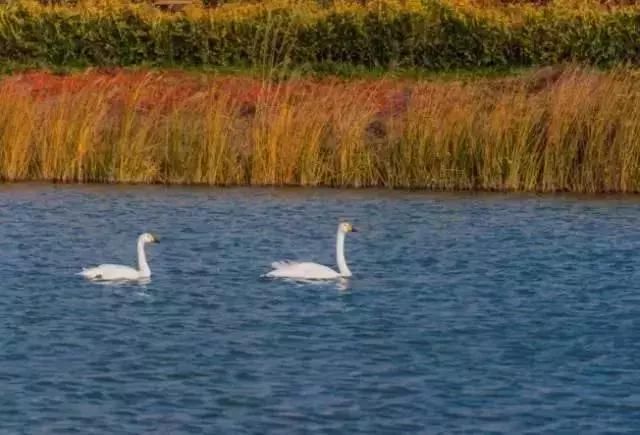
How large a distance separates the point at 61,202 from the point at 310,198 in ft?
11.0

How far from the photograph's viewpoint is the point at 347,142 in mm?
25656

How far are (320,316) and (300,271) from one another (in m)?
1.66

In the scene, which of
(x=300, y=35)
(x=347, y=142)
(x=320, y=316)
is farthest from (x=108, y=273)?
(x=300, y=35)

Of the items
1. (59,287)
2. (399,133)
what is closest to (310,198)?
(399,133)

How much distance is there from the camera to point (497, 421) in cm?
1275

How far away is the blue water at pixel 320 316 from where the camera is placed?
42.8ft

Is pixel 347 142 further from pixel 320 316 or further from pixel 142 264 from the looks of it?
pixel 320 316

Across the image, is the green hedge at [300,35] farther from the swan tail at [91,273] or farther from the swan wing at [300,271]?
the swan tail at [91,273]

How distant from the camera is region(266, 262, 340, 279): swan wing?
60.2 ft

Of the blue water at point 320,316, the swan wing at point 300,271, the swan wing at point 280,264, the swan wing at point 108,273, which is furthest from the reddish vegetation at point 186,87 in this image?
the swan wing at point 108,273

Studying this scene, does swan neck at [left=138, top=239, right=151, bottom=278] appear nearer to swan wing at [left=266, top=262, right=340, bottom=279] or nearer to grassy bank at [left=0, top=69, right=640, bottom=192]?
swan wing at [left=266, top=262, right=340, bottom=279]

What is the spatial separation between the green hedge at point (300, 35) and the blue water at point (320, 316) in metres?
14.9

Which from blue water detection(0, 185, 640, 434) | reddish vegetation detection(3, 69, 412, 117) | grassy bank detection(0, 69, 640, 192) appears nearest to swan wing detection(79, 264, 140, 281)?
blue water detection(0, 185, 640, 434)

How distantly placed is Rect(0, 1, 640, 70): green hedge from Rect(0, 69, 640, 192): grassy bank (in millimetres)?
13326
